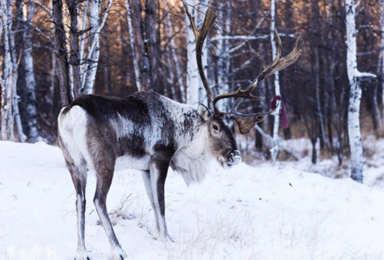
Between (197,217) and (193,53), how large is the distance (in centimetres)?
451

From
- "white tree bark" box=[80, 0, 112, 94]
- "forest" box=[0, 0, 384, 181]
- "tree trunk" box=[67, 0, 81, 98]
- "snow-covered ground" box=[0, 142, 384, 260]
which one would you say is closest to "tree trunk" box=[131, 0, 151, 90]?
"forest" box=[0, 0, 384, 181]

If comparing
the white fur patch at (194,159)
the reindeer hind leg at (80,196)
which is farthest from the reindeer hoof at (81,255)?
the white fur patch at (194,159)

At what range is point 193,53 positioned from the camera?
8.52m

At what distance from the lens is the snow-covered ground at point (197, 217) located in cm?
389

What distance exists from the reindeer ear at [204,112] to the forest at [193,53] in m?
1.39

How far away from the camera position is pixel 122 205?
15.0 feet

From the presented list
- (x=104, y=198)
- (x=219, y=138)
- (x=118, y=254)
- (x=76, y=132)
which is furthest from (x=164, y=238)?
(x=76, y=132)

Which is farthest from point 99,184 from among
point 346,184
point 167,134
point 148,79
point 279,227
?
point 346,184

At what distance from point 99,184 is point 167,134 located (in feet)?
3.43

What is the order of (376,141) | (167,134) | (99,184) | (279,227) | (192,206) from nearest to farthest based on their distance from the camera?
(99,184) < (167,134) < (279,227) < (192,206) < (376,141)

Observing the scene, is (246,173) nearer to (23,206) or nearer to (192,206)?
(192,206)

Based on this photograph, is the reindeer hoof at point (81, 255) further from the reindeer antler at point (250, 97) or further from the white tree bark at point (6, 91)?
the white tree bark at point (6, 91)

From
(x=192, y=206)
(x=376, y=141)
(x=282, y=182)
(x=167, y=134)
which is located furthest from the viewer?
(x=376, y=141)

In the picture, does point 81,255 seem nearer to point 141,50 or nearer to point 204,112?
point 204,112
